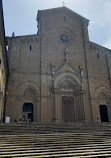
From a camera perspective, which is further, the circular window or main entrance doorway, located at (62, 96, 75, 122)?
the circular window

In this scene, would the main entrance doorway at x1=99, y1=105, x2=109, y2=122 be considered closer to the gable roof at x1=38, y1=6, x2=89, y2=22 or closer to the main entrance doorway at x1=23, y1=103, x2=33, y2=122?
the main entrance doorway at x1=23, y1=103, x2=33, y2=122

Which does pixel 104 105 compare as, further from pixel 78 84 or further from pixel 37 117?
pixel 37 117

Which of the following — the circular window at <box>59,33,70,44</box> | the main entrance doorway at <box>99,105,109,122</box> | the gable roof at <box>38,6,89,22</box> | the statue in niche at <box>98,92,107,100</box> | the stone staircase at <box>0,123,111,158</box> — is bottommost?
the stone staircase at <box>0,123,111,158</box>

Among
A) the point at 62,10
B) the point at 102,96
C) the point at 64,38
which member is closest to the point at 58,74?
the point at 64,38

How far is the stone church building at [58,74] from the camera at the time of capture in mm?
20139

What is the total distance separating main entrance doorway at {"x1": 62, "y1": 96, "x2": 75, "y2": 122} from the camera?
20922 mm

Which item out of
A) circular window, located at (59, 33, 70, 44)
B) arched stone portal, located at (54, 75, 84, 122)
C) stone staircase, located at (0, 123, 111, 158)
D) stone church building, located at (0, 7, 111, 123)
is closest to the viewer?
stone staircase, located at (0, 123, 111, 158)

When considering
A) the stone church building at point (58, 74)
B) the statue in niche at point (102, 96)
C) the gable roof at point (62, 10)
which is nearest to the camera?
the stone church building at point (58, 74)

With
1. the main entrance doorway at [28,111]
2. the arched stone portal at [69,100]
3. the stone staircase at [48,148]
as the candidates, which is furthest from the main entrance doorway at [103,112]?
the stone staircase at [48,148]

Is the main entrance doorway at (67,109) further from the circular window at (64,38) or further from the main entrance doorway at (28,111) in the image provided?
the circular window at (64,38)

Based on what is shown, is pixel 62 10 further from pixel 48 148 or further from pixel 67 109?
pixel 48 148

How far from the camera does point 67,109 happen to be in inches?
846

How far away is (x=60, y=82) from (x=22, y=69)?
4905 mm

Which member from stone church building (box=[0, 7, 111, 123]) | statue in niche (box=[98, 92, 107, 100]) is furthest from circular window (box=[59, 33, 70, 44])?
statue in niche (box=[98, 92, 107, 100])
